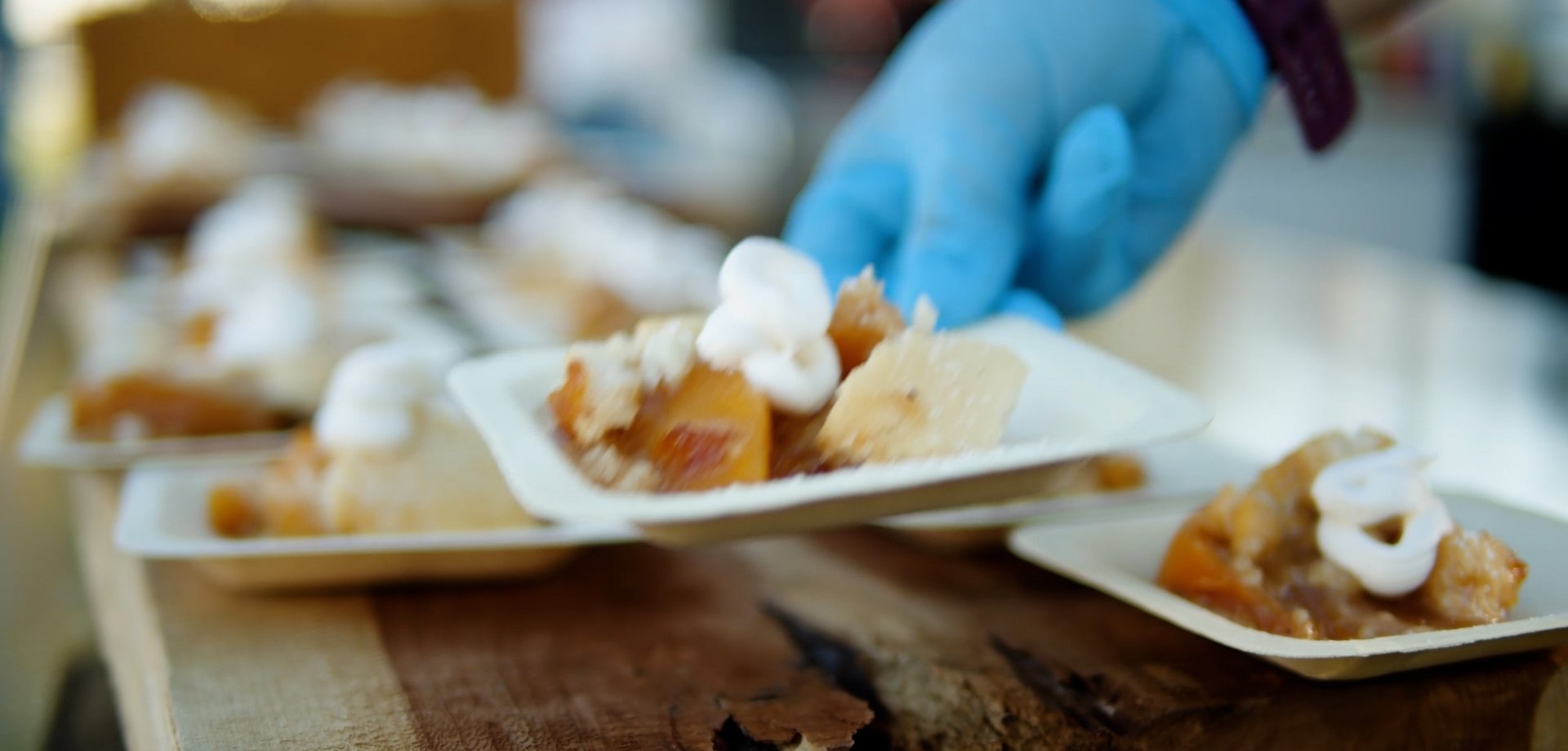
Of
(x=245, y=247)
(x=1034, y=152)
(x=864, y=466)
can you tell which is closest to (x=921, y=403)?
(x=864, y=466)

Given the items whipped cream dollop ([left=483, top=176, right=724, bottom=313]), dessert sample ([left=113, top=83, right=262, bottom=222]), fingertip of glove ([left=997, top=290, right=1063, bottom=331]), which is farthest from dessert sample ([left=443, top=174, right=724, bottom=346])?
fingertip of glove ([left=997, top=290, right=1063, bottom=331])

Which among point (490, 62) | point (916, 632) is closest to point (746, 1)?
point (490, 62)

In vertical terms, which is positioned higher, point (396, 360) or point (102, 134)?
point (396, 360)

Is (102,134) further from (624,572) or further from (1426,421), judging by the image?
(1426,421)

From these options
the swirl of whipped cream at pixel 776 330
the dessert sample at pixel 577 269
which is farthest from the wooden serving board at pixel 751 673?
the dessert sample at pixel 577 269

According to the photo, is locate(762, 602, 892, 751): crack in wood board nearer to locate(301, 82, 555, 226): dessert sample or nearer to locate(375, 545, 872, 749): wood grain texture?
locate(375, 545, 872, 749): wood grain texture

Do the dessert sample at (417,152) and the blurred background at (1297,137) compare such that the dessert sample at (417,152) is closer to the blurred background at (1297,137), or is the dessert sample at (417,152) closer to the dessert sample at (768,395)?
the blurred background at (1297,137)
